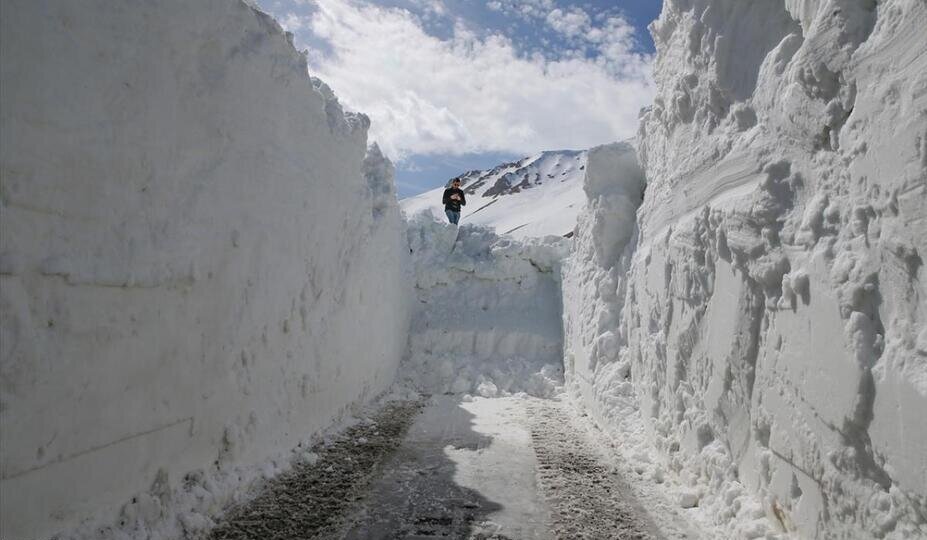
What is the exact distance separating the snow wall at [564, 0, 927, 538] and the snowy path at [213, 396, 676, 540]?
0.68 metres

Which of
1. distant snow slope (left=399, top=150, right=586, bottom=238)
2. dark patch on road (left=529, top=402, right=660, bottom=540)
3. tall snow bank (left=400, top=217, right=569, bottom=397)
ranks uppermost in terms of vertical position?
distant snow slope (left=399, top=150, right=586, bottom=238)

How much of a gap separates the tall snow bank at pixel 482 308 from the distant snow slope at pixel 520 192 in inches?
753

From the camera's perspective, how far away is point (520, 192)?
52156 mm

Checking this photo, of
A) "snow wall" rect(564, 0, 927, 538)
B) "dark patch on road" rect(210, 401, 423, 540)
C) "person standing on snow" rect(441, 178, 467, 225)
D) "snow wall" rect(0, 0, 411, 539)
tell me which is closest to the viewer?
"snow wall" rect(564, 0, 927, 538)

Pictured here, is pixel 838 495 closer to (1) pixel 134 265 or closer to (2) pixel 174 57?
(1) pixel 134 265

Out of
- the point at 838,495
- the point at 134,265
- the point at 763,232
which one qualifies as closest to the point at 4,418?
the point at 134,265

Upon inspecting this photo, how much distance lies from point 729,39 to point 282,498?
4.89 meters

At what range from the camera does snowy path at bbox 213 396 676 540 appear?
3715 mm

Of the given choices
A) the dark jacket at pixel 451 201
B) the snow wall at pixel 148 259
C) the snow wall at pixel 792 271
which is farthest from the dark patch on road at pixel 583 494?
the dark jacket at pixel 451 201

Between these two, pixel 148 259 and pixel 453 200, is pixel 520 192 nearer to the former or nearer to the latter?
pixel 453 200

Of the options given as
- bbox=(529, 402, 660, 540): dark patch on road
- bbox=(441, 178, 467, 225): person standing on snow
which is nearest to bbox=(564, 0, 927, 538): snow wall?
bbox=(529, 402, 660, 540): dark patch on road

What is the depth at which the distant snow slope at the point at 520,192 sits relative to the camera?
38.2m

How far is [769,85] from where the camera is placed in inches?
147

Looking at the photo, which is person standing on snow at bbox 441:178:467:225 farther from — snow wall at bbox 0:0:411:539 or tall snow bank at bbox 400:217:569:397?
snow wall at bbox 0:0:411:539
